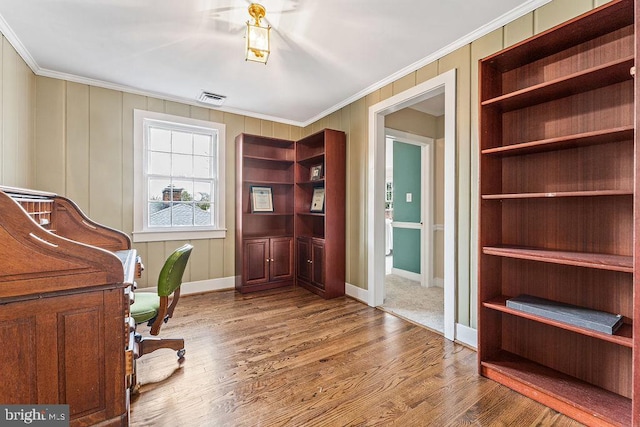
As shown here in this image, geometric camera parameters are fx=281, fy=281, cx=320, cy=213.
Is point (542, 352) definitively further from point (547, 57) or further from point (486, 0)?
point (486, 0)

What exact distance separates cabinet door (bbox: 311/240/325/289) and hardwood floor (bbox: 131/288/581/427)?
0.76 m

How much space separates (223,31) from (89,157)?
6.92 ft

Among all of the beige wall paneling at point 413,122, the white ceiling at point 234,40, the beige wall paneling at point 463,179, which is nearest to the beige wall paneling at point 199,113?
the white ceiling at point 234,40

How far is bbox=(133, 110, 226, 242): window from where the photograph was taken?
10.8 feet

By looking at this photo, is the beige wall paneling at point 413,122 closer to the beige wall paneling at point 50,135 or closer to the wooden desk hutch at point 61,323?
the wooden desk hutch at point 61,323

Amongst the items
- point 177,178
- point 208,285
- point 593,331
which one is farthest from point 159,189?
point 593,331

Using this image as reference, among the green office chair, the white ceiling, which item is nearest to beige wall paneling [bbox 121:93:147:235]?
the white ceiling

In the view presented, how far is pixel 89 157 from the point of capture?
9.96ft

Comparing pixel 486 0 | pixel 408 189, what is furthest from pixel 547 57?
pixel 408 189

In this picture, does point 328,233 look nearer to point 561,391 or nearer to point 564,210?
point 564,210

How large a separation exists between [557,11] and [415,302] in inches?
113

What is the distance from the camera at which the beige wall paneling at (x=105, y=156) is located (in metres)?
3.05

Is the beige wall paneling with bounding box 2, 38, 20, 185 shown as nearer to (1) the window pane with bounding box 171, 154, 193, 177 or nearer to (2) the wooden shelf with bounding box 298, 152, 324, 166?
(1) the window pane with bounding box 171, 154, 193, 177
